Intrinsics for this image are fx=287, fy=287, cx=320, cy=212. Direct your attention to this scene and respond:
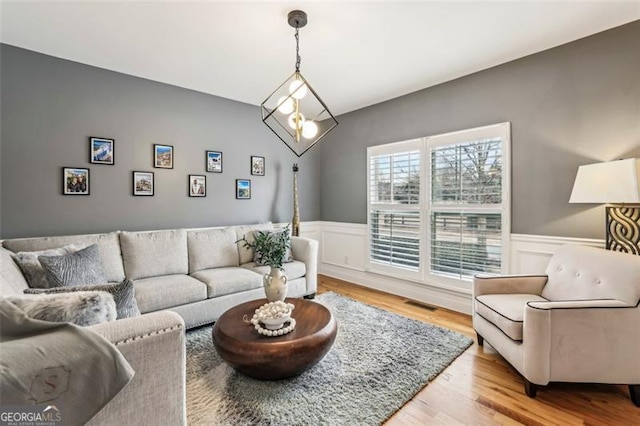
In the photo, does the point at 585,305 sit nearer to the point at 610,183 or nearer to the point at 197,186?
the point at 610,183

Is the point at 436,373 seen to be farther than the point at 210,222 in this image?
No

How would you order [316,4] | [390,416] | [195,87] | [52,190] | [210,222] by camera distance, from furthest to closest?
[210,222], [195,87], [52,190], [316,4], [390,416]

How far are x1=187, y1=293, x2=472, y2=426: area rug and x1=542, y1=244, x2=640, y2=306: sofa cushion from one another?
88cm

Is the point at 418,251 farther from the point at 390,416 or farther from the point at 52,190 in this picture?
the point at 52,190

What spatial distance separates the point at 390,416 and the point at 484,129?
2.89 m

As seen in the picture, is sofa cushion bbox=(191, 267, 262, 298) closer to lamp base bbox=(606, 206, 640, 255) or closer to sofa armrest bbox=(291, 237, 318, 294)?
sofa armrest bbox=(291, 237, 318, 294)

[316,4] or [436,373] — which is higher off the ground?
[316,4]

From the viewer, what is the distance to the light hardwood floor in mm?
1687

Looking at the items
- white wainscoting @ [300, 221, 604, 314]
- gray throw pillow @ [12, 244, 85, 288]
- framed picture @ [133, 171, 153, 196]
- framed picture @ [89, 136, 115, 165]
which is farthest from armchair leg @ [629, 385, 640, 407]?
framed picture @ [89, 136, 115, 165]

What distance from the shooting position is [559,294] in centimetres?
226

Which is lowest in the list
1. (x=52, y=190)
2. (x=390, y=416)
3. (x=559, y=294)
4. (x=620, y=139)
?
(x=390, y=416)

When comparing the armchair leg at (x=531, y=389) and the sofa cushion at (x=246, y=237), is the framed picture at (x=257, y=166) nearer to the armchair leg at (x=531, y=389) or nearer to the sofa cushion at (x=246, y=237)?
the sofa cushion at (x=246, y=237)

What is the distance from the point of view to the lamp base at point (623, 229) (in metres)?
2.17

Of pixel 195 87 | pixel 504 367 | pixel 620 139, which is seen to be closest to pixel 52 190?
pixel 195 87
